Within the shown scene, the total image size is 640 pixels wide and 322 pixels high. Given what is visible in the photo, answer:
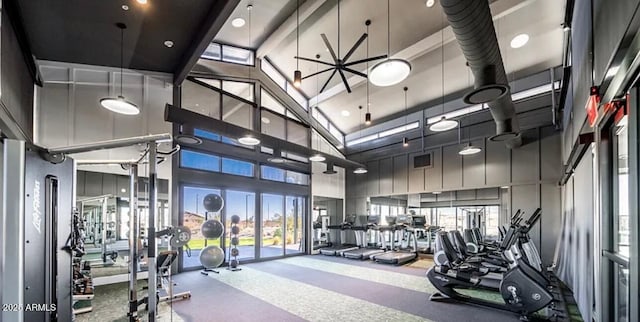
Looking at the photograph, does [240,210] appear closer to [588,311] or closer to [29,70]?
[29,70]

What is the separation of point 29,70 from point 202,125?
3.02 meters

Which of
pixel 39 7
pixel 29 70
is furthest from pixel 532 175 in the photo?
pixel 29 70

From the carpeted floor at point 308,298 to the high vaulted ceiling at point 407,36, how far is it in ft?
17.5

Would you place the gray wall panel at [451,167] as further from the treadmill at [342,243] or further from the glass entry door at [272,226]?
the glass entry door at [272,226]

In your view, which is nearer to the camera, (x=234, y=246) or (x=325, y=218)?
(x=234, y=246)

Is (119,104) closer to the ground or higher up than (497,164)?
higher up

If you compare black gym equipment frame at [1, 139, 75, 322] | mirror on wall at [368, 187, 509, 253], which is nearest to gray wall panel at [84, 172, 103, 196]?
black gym equipment frame at [1, 139, 75, 322]

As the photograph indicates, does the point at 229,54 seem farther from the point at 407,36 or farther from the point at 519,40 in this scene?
the point at 519,40

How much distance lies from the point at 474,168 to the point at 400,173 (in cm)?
253

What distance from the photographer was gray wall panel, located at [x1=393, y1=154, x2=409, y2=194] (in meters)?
11.1

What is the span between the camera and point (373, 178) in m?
12.1

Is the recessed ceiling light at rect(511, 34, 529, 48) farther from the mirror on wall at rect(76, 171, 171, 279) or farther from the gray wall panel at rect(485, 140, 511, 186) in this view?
the mirror on wall at rect(76, 171, 171, 279)

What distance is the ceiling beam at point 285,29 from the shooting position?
6.57 meters

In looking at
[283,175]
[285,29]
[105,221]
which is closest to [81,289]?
[105,221]
